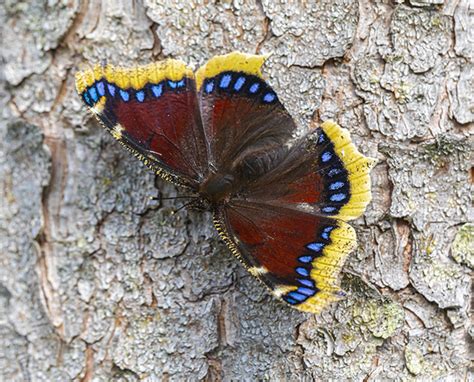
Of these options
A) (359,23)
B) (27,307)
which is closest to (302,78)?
(359,23)

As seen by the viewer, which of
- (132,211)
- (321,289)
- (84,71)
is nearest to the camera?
(321,289)

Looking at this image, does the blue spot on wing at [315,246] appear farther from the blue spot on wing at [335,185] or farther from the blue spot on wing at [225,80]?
the blue spot on wing at [225,80]

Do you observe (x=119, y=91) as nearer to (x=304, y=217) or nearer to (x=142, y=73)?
(x=142, y=73)

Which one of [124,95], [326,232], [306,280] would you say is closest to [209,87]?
[124,95]

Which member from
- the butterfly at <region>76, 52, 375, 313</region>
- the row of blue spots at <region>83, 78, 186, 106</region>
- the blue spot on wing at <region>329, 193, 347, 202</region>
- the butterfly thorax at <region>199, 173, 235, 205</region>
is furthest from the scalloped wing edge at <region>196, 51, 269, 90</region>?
the blue spot on wing at <region>329, 193, 347, 202</region>

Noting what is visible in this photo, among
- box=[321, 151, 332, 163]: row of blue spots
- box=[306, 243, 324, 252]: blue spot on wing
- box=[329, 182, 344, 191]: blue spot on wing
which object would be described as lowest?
box=[306, 243, 324, 252]: blue spot on wing

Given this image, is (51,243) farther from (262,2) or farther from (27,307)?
(262,2)

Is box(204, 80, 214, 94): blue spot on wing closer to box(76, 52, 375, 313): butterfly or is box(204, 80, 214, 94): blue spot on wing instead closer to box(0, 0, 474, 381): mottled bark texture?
box(76, 52, 375, 313): butterfly
